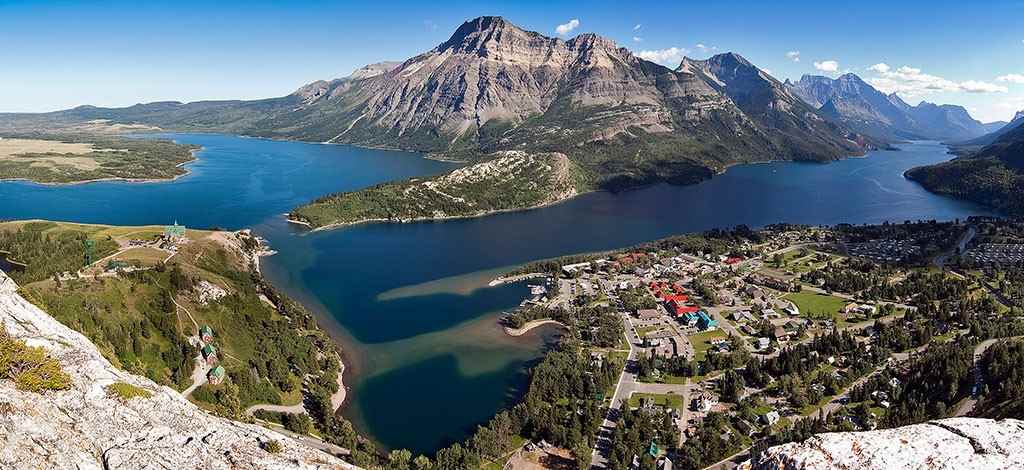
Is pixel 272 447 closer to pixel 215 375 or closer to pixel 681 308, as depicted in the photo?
pixel 215 375

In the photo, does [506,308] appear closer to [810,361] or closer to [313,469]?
[810,361]

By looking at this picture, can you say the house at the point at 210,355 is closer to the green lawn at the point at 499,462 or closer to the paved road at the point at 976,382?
the green lawn at the point at 499,462

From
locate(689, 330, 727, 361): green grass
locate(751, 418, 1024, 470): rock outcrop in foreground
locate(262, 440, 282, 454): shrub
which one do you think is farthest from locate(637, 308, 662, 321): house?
locate(751, 418, 1024, 470): rock outcrop in foreground

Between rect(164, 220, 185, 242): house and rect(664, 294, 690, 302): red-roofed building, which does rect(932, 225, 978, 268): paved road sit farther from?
rect(164, 220, 185, 242): house

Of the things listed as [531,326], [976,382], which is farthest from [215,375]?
[976,382]

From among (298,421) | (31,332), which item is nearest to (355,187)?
(298,421)
